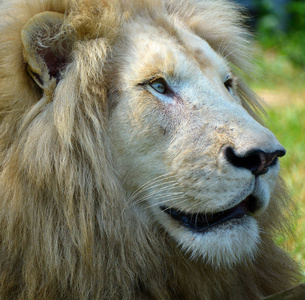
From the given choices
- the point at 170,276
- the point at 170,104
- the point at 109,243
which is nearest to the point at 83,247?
the point at 109,243

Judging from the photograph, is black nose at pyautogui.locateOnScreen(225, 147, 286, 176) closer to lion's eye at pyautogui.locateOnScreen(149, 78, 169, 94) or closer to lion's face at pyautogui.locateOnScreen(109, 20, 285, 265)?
lion's face at pyautogui.locateOnScreen(109, 20, 285, 265)

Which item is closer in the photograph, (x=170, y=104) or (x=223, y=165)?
(x=223, y=165)

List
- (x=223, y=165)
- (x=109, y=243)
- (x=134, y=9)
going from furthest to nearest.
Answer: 1. (x=134, y=9)
2. (x=109, y=243)
3. (x=223, y=165)

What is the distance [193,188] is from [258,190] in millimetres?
270

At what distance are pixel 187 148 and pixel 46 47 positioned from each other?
787mm

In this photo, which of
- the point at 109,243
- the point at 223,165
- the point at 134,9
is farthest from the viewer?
the point at 134,9

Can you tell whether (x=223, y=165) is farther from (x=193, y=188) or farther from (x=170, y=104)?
(x=170, y=104)

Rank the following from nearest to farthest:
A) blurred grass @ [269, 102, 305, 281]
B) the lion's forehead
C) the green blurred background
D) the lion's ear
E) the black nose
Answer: the black nose < the lion's ear < the lion's forehead < blurred grass @ [269, 102, 305, 281] < the green blurred background

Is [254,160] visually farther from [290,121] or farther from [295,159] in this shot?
[290,121]

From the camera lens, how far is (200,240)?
219 cm

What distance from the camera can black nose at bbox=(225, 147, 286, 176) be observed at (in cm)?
206

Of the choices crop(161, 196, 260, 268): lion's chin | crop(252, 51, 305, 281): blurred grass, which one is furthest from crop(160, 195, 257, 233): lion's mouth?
crop(252, 51, 305, 281): blurred grass

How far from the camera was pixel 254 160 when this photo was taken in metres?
2.09

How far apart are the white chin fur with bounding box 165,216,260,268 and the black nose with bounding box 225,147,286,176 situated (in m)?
0.26
